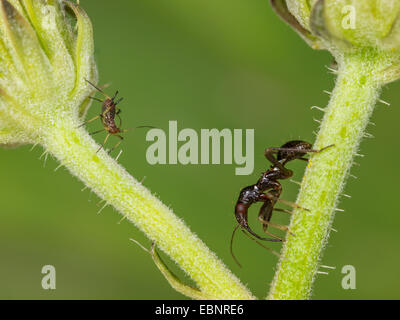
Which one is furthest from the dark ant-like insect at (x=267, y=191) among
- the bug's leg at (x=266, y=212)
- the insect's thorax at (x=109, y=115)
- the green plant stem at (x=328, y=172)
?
the insect's thorax at (x=109, y=115)

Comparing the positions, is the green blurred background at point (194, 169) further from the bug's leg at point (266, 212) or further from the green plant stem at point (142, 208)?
the green plant stem at point (142, 208)

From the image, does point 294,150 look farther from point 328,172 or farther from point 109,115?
point 109,115

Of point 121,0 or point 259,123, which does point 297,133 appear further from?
point 121,0

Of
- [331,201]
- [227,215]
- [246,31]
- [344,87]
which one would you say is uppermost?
[246,31]

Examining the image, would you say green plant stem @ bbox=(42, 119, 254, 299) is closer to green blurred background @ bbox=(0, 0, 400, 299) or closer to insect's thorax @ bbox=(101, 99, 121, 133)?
insect's thorax @ bbox=(101, 99, 121, 133)

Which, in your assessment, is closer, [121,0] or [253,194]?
[253,194]

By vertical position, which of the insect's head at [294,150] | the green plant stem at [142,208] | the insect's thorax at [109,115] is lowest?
the green plant stem at [142,208]
